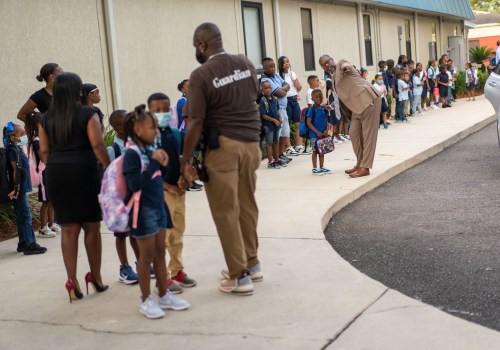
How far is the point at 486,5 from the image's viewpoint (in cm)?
8069

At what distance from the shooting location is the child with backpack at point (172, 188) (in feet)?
17.7

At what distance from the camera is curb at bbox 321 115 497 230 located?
29.1 feet

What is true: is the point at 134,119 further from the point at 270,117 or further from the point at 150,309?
the point at 270,117

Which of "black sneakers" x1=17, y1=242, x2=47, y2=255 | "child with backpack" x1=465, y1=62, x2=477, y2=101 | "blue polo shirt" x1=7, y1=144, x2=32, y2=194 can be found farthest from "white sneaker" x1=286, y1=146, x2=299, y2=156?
"child with backpack" x1=465, y1=62, x2=477, y2=101

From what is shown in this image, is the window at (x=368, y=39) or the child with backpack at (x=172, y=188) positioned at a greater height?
the window at (x=368, y=39)

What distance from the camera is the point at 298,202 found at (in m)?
9.12

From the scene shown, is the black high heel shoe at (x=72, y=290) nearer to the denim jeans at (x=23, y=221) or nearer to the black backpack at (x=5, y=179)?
the denim jeans at (x=23, y=221)

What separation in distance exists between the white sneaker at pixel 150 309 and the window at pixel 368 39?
18.8 metres

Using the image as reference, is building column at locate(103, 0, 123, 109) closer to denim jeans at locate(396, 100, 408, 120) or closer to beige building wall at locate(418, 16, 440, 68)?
denim jeans at locate(396, 100, 408, 120)

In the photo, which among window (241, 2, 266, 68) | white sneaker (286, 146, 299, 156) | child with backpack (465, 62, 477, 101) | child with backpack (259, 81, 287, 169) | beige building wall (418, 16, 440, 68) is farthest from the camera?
beige building wall (418, 16, 440, 68)

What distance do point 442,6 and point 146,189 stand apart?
24594mm

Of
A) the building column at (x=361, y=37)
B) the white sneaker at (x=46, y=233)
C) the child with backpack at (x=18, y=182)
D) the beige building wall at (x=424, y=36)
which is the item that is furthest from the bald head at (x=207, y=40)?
the beige building wall at (x=424, y=36)

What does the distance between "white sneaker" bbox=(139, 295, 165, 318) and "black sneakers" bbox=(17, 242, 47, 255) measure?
2.56 meters

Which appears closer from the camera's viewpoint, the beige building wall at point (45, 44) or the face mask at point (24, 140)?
the face mask at point (24, 140)
